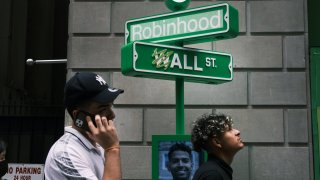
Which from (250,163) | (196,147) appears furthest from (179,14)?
(250,163)

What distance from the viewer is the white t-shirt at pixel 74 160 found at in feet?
6.34

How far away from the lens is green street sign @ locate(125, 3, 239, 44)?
4.54 meters

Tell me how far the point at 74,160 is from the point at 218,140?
1.37 m

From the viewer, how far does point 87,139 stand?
2.12 meters

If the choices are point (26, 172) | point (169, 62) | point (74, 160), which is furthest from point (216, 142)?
point (26, 172)

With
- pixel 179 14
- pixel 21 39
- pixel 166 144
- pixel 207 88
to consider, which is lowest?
pixel 166 144

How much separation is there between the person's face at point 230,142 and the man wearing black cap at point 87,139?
1.14m

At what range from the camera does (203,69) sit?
469cm

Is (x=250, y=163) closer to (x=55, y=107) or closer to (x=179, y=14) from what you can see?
(x=179, y=14)

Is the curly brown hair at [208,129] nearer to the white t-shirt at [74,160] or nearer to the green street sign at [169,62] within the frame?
the white t-shirt at [74,160]

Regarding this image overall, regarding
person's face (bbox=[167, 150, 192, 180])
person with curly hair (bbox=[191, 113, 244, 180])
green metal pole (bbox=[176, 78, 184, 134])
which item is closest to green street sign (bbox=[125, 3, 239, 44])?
green metal pole (bbox=[176, 78, 184, 134])

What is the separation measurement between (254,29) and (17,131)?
21.0 ft

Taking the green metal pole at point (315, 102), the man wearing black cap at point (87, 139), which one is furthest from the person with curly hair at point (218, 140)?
the green metal pole at point (315, 102)

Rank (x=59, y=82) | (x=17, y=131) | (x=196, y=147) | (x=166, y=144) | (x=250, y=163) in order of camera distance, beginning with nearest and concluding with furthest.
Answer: (x=196, y=147), (x=166, y=144), (x=250, y=163), (x=17, y=131), (x=59, y=82)
